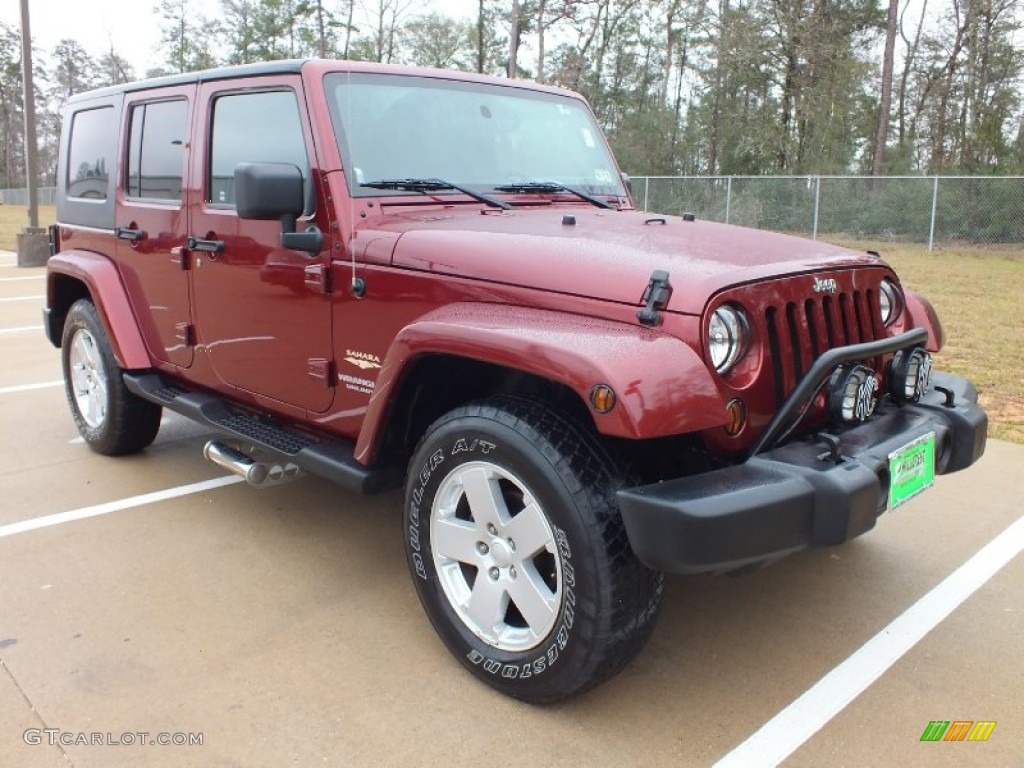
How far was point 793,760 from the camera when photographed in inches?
94.0

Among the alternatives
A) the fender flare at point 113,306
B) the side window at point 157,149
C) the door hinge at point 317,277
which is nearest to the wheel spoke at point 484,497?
the door hinge at point 317,277

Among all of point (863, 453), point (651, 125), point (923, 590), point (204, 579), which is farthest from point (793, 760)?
point (651, 125)

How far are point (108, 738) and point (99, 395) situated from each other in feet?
9.34

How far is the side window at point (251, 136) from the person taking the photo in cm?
341

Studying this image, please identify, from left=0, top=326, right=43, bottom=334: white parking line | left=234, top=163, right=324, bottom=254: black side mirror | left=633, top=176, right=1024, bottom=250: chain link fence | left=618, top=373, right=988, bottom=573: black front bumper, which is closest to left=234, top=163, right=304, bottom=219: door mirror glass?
left=234, top=163, right=324, bottom=254: black side mirror

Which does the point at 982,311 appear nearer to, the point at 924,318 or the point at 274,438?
the point at 924,318

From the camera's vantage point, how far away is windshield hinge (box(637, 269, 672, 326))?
236cm

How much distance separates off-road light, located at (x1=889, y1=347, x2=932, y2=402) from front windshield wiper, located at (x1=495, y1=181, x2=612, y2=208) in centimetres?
140

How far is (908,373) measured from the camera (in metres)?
2.93

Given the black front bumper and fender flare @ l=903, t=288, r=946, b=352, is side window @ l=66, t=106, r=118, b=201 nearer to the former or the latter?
the black front bumper

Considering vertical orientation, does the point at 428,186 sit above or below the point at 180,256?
above

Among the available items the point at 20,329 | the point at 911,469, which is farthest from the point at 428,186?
the point at 20,329

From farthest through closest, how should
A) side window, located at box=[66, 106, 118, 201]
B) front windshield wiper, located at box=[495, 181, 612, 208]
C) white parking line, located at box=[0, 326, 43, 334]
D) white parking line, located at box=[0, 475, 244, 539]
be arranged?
white parking line, located at box=[0, 326, 43, 334], side window, located at box=[66, 106, 118, 201], white parking line, located at box=[0, 475, 244, 539], front windshield wiper, located at box=[495, 181, 612, 208]

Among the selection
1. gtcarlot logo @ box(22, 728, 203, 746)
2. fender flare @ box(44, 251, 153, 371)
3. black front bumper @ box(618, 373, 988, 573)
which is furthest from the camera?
fender flare @ box(44, 251, 153, 371)
